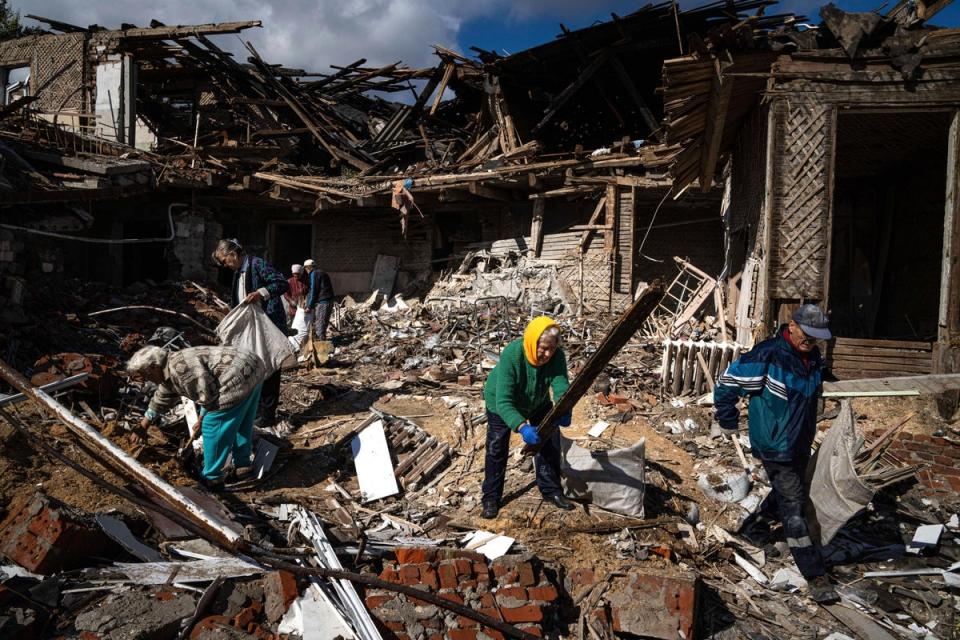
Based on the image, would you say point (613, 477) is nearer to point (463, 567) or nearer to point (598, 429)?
point (463, 567)

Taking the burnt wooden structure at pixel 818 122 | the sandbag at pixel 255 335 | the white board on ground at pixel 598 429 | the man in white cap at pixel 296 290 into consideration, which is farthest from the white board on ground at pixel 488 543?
the man in white cap at pixel 296 290

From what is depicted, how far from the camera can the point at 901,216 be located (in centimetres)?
935

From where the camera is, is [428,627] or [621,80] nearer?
[428,627]

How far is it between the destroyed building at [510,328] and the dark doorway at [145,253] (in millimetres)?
91

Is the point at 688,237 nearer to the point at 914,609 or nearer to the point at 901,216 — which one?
the point at 901,216

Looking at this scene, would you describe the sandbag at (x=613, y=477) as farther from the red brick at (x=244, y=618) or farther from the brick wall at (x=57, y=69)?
the brick wall at (x=57, y=69)

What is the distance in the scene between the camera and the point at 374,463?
5.30 m

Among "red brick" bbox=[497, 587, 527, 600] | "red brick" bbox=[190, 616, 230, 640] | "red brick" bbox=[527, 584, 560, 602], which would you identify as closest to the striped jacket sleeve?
"red brick" bbox=[527, 584, 560, 602]

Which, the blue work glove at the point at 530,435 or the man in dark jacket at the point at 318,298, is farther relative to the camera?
the man in dark jacket at the point at 318,298

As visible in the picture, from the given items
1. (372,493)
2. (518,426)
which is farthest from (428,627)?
(372,493)

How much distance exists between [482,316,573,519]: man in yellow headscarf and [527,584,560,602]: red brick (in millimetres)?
832

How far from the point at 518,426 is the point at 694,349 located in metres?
3.66

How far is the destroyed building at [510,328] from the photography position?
11.4 feet

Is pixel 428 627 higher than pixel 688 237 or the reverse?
the reverse
